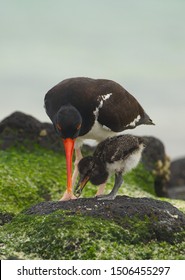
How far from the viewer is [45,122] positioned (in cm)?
1605

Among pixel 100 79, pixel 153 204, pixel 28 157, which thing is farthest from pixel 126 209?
pixel 28 157

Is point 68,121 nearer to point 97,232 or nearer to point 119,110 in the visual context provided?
point 119,110

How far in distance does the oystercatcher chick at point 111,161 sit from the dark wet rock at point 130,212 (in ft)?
2.21

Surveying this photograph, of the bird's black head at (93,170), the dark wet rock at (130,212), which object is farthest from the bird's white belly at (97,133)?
the dark wet rock at (130,212)

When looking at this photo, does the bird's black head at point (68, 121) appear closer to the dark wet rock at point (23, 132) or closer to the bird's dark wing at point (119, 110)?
the bird's dark wing at point (119, 110)

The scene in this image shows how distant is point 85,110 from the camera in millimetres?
10883

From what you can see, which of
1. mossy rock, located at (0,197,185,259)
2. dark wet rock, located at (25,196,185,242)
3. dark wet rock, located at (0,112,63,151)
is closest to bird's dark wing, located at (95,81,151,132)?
dark wet rock, located at (25,196,185,242)

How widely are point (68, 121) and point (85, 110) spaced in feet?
2.59

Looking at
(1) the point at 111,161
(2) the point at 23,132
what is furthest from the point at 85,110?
(2) the point at 23,132

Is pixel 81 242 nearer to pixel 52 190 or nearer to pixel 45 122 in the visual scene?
pixel 52 190

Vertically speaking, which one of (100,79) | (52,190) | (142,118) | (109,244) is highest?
(100,79)

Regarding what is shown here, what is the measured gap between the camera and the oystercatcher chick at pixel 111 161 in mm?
9617

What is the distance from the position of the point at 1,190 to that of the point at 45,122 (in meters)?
3.69

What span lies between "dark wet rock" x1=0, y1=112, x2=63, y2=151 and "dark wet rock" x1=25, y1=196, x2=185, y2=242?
654 centimetres
